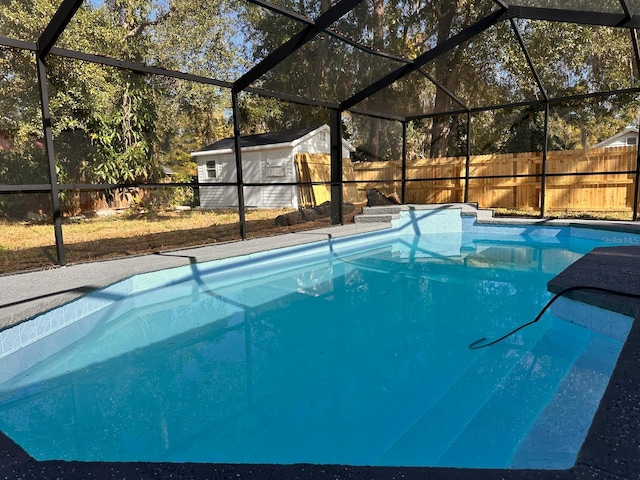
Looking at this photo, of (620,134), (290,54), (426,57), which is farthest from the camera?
(620,134)

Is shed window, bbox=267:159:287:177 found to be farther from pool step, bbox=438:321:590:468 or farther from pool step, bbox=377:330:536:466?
pool step, bbox=377:330:536:466

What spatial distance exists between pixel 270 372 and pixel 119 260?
288 cm

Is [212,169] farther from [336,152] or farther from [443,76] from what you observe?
[443,76]

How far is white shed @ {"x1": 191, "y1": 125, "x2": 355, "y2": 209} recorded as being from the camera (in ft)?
41.5

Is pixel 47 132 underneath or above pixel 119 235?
above

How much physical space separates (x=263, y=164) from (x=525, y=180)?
7676 millimetres

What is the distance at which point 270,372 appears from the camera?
2.50 m

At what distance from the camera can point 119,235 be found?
24.6 ft

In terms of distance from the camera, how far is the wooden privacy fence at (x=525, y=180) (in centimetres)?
878

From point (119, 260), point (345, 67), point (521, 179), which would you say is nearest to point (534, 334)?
point (119, 260)

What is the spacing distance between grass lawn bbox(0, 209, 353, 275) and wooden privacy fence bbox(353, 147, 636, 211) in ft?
9.03

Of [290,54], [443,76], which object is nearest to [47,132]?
[290,54]

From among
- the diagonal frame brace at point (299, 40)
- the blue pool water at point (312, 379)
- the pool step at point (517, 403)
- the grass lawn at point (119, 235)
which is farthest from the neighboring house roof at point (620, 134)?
A: the pool step at point (517, 403)

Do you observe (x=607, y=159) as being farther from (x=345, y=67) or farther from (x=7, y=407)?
(x=7, y=407)
